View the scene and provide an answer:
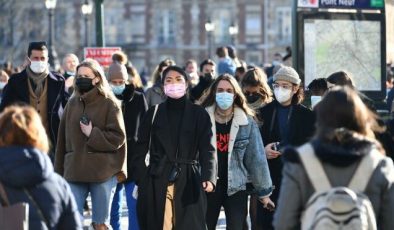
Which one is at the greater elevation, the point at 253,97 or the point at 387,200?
the point at 253,97

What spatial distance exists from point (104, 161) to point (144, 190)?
2.67ft

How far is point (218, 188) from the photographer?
9680 millimetres

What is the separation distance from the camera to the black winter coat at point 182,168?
8875 millimetres

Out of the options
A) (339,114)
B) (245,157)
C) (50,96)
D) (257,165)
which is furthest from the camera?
(50,96)

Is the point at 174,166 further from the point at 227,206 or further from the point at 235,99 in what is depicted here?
the point at 235,99

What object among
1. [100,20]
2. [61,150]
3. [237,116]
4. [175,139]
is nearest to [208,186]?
[175,139]

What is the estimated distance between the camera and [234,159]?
976 centimetres

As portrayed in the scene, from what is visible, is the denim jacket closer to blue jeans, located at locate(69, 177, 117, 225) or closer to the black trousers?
the black trousers

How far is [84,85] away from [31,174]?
3770 millimetres

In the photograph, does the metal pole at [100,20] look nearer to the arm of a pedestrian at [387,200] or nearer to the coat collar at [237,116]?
the coat collar at [237,116]

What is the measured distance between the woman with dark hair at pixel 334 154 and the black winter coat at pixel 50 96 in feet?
16.8

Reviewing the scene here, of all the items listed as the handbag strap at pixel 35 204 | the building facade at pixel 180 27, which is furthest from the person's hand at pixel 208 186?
the building facade at pixel 180 27

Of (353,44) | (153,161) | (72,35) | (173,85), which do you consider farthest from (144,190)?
(72,35)

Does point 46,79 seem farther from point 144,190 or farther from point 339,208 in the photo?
point 339,208
